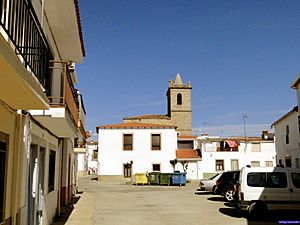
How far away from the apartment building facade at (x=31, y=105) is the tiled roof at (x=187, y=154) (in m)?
28.6

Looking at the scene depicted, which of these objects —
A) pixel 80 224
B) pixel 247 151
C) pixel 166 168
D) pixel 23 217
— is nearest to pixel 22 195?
pixel 23 217

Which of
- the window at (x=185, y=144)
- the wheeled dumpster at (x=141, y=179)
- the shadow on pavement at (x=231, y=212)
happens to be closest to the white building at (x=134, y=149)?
the window at (x=185, y=144)

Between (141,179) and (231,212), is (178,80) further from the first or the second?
(231,212)

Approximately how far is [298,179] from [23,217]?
9.23 m

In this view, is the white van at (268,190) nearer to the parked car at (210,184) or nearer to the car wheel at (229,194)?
the car wheel at (229,194)

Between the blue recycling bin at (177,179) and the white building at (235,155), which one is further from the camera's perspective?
the white building at (235,155)

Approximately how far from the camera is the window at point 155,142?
1575 inches

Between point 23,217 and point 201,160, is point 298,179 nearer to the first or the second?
point 23,217

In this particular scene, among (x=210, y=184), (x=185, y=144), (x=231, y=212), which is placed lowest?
(x=231, y=212)

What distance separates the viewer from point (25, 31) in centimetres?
547

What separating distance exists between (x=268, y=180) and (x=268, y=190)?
353 millimetres

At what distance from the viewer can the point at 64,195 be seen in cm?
1577

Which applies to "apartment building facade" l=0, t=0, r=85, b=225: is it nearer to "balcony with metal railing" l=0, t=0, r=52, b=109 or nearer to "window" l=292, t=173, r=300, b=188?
"balcony with metal railing" l=0, t=0, r=52, b=109

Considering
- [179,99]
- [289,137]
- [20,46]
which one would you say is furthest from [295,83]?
[179,99]
